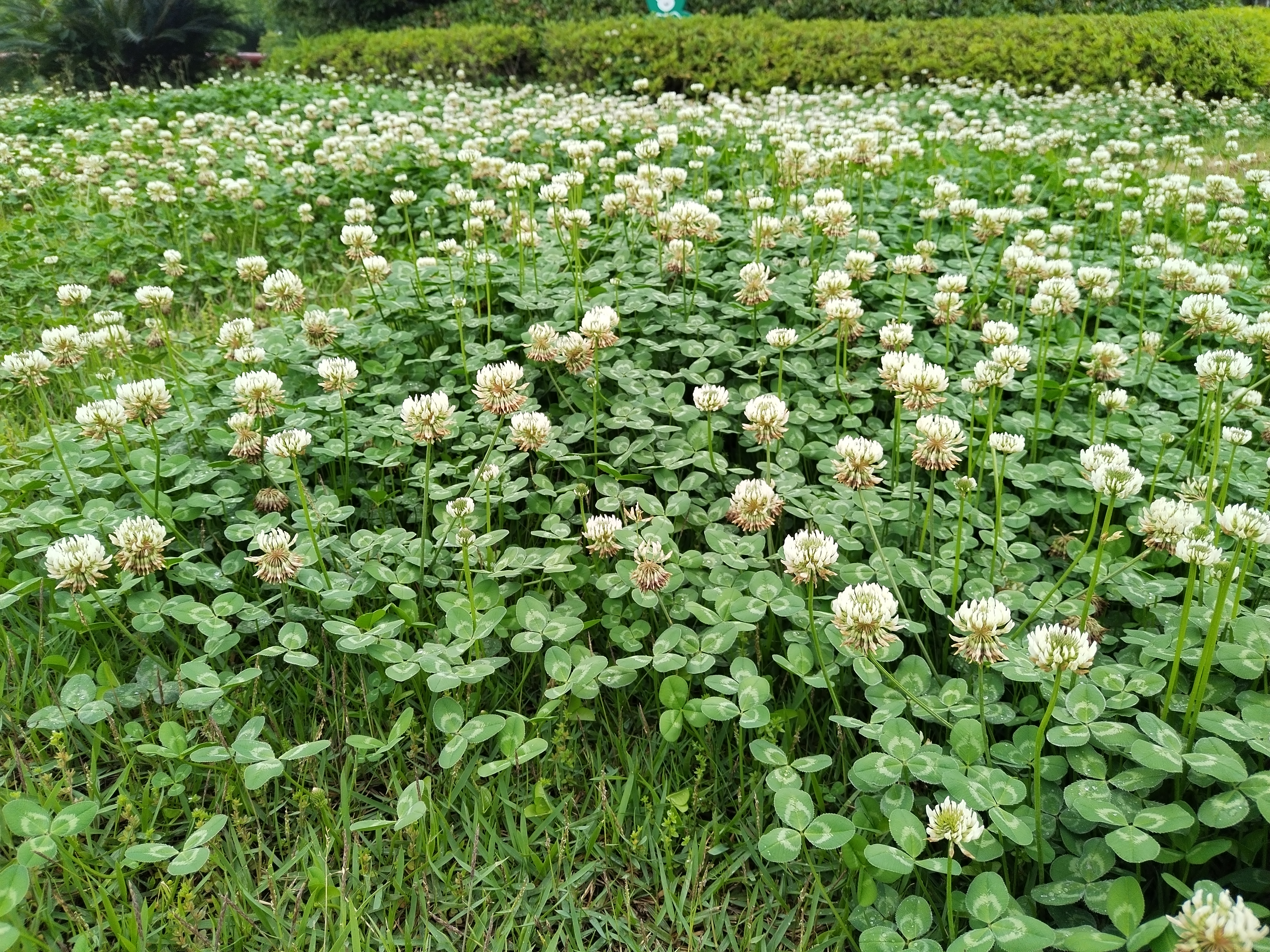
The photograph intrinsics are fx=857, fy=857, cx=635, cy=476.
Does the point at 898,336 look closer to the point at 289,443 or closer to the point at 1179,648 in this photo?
the point at 1179,648

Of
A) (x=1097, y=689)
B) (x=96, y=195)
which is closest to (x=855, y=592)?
(x=1097, y=689)

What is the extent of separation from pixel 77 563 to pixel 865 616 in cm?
178

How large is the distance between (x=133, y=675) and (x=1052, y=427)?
2861mm

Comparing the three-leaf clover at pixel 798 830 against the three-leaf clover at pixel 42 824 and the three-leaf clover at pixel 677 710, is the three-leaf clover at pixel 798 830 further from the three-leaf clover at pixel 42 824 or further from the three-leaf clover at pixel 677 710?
the three-leaf clover at pixel 42 824

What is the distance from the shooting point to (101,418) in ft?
7.57

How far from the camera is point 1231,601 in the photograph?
203cm

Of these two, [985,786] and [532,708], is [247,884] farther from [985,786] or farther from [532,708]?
[985,786]

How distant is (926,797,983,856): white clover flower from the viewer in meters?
1.46

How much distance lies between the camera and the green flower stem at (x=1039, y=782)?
151 cm

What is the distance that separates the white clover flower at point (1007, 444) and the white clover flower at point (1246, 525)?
0.57m

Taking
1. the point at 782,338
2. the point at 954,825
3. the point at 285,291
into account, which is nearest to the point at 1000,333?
the point at 782,338

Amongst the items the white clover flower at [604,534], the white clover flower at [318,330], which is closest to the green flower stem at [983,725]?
the white clover flower at [604,534]

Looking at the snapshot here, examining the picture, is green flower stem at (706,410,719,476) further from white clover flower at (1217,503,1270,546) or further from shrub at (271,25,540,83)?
shrub at (271,25,540,83)

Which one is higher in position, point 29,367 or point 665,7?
point 665,7
